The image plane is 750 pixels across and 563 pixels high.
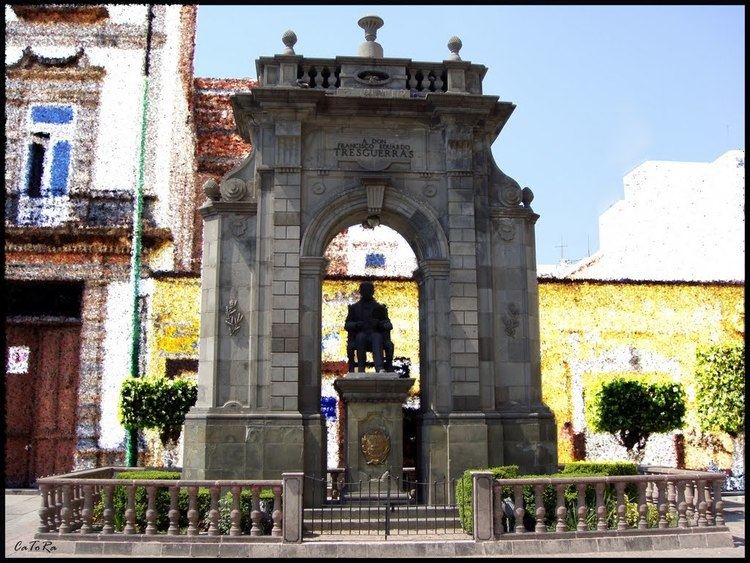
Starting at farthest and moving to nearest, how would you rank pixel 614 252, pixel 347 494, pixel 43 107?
pixel 614 252 < pixel 43 107 < pixel 347 494

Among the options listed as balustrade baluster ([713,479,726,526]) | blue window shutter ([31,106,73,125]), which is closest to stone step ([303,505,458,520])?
balustrade baluster ([713,479,726,526])

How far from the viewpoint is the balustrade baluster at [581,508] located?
12117 millimetres

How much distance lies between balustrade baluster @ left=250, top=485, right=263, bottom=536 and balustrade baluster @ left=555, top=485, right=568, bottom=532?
4.63m

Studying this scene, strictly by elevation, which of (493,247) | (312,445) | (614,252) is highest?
(614,252)

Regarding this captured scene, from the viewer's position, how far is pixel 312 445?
14586 millimetres

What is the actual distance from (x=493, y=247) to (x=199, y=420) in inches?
268

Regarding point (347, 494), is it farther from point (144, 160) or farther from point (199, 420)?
point (144, 160)

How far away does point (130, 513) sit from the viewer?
12117 mm

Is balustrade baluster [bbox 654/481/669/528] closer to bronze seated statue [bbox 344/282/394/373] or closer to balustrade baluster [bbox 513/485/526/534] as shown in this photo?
balustrade baluster [bbox 513/485/526/534]

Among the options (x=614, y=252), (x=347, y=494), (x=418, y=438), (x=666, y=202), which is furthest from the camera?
(x=614, y=252)

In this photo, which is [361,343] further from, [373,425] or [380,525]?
[380,525]

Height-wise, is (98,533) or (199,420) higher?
(199,420)

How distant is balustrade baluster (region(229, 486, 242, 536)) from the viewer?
11.9 m

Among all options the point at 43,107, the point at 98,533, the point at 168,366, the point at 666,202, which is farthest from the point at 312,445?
the point at 666,202
